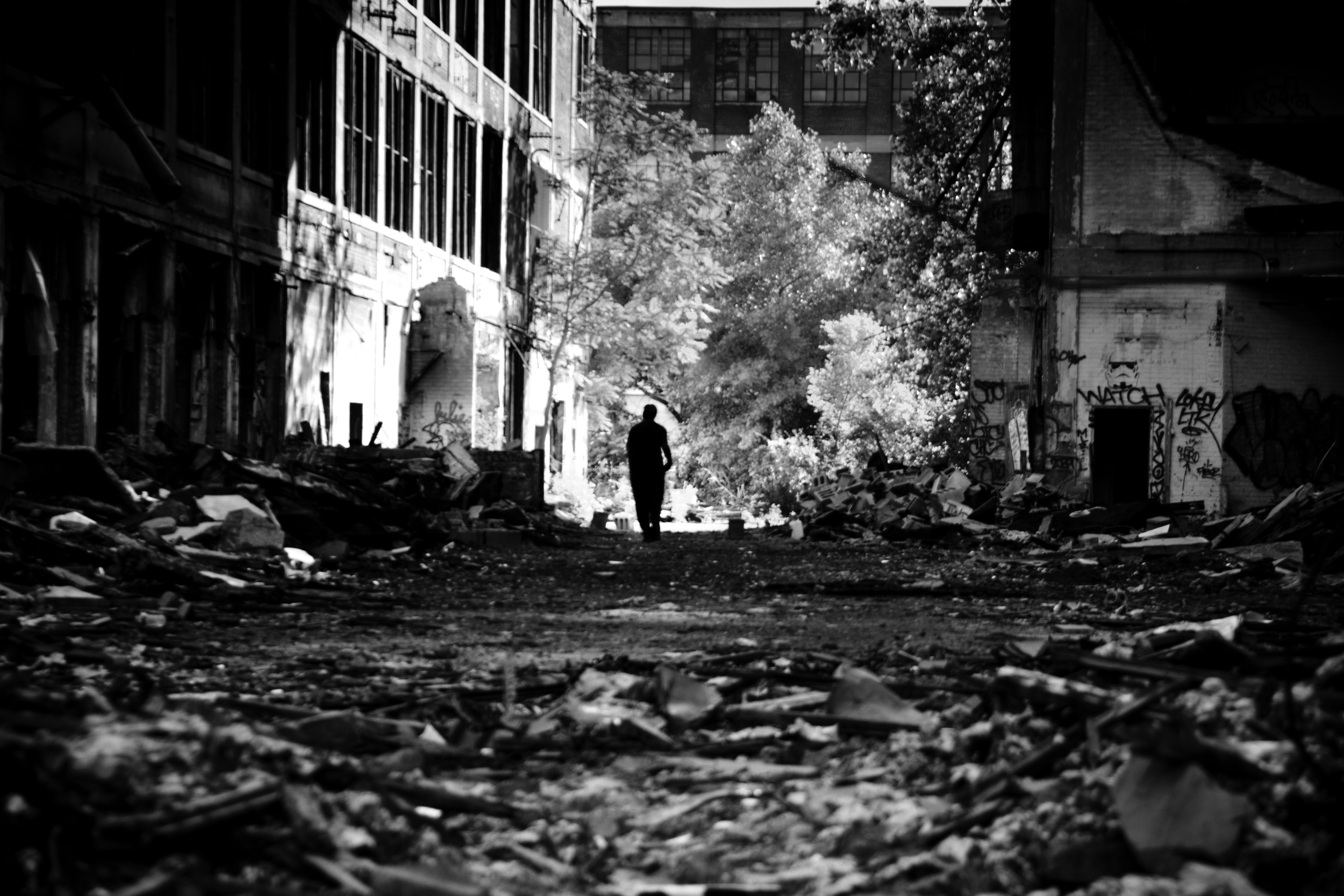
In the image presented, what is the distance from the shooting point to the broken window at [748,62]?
62.4 metres

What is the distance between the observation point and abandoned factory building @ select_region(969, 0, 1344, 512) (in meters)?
23.3

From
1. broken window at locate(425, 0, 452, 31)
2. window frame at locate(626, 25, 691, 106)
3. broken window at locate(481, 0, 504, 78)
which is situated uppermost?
window frame at locate(626, 25, 691, 106)

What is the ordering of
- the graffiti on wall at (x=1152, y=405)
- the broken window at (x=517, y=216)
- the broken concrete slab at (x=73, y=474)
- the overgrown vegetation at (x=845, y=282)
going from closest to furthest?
the broken concrete slab at (x=73, y=474) → the graffiti on wall at (x=1152, y=405) → the overgrown vegetation at (x=845, y=282) → the broken window at (x=517, y=216)

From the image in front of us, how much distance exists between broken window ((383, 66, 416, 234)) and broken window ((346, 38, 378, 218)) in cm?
49

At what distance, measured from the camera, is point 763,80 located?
205ft

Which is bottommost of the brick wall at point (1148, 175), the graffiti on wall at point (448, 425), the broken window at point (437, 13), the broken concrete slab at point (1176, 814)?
the broken concrete slab at point (1176, 814)

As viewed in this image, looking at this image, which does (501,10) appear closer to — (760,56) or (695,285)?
(695,285)

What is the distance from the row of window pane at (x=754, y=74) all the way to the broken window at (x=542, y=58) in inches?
1043

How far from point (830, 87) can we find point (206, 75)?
45.8m

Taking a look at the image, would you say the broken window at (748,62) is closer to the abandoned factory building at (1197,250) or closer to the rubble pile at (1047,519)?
the rubble pile at (1047,519)

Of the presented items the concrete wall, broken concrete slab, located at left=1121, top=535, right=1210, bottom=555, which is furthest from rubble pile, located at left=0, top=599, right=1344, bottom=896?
the concrete wall

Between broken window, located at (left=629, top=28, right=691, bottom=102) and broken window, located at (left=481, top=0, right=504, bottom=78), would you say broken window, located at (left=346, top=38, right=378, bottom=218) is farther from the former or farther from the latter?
broken window, located at (left=629, top=28, right=691, bottom=102)

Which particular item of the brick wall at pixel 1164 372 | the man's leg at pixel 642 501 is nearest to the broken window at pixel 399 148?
the man's leg at pixel 642 501

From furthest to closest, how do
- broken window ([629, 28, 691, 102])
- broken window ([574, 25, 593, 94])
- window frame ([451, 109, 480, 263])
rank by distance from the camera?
broken window ([629, 28, 691, 102])
broken window ([574, 25, 593, 94])
window frame ([451, 109, 480, 263])
